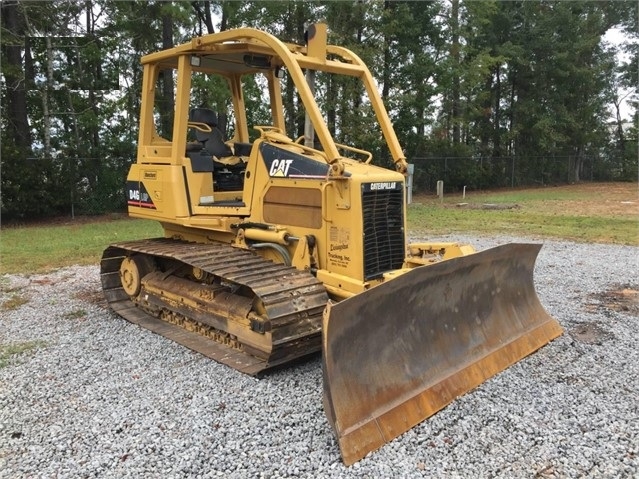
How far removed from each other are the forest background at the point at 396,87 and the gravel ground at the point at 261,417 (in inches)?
491

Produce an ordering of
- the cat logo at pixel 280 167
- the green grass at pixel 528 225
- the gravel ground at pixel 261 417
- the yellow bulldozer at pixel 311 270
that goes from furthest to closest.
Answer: the green grass at pixel 528 225
the cat logo at pixel 280 167
the yellow bulldozer at pixel 311 270
the gravel ground at pixel 261 417

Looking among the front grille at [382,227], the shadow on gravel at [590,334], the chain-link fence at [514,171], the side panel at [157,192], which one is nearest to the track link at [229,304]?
the side panel at [157,192]

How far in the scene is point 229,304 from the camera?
16.2 ft

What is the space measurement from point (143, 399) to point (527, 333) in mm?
3333

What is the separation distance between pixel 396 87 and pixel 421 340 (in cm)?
2172

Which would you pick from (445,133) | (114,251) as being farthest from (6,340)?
(445,133)

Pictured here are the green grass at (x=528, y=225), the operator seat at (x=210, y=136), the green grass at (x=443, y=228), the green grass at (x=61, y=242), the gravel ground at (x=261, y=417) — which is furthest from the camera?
the green grass at (x=528, y=225)

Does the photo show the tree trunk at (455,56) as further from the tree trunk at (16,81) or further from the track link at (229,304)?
the track link at (229,304)

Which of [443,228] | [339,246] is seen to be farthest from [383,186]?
[443,228]

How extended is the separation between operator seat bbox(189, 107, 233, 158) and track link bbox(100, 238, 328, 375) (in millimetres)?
1122

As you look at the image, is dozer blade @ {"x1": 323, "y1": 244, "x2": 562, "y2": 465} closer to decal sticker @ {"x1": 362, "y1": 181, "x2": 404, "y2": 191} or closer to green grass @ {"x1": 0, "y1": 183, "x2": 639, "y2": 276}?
decal sticker @ {"x1": 362, "y1": 181, "x2": 404, "y2": 191}

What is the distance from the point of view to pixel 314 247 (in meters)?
5.00

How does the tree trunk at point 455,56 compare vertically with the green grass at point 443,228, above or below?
above

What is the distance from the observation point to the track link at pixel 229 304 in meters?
4.32
